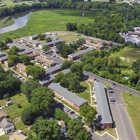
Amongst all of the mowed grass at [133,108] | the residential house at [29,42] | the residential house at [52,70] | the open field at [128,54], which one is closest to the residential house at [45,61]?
the residential house at [52,70]

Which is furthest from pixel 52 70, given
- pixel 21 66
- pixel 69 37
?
pixel 69 37

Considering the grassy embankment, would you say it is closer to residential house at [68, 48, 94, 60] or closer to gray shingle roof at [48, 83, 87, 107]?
gray shingle roof at [48, 83, 87, 107]

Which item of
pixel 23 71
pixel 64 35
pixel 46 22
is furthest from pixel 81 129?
pixel 46 22

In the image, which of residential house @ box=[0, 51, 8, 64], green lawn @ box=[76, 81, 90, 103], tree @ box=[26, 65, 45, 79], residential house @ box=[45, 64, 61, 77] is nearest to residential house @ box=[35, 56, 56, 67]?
residential house @ box=[45, 64, 61, 77]

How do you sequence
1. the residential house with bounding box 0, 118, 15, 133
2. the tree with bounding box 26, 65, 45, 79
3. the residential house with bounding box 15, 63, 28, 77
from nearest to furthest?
the residential house with bounding box 0, 118, 15, 133, the tree with bounding box 26, 65, 45, 79, the residential house with bounding box 15, 63, 28, 77

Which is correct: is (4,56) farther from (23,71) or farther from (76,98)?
(76,98)

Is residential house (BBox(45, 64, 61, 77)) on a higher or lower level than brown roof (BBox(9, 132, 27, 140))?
higher

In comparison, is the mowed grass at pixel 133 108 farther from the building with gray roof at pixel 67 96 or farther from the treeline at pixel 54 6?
the treeline at pixel 54 6
